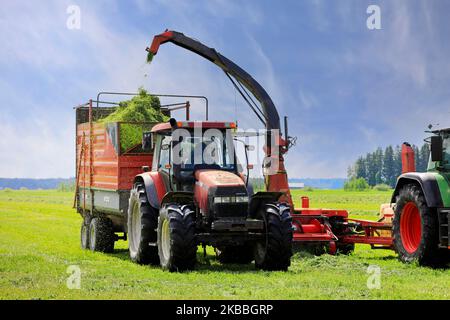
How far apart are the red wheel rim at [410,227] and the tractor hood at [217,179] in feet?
12.5

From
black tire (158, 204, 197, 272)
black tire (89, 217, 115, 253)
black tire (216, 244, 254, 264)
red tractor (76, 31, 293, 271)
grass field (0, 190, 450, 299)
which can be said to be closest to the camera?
grass field (0, 190, 450, 299)

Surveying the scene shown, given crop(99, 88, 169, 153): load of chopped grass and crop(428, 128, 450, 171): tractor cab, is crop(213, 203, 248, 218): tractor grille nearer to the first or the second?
crop(428, 128, 450, 171): tractor cab

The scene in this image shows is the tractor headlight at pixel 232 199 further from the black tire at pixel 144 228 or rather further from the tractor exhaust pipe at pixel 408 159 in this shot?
the tractor exhaust pipe at pixel 408 159

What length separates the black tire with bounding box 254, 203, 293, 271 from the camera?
15.0 meters

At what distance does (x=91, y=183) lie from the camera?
819 inches

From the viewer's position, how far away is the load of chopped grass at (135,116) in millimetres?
18797

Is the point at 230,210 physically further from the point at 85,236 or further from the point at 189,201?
the point at 85,236

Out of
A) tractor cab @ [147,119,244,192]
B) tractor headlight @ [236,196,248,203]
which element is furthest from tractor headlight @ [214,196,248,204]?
tractor cab @ [147,119,244,192]

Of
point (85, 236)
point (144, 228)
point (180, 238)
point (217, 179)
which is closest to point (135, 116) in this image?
point (85, 236)

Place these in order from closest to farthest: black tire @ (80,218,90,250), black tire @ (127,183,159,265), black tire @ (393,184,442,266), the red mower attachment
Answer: black tire @ (393,184,442,266) < black tire @ (127,183,159,265) < the red mower attachment < black tire @ (80,218,90,250)

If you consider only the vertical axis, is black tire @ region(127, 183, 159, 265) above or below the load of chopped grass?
below

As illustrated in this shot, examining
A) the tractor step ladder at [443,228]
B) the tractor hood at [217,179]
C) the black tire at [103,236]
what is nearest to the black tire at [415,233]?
the tractor step ladder at [443,228]

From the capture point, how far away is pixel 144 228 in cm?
1612
